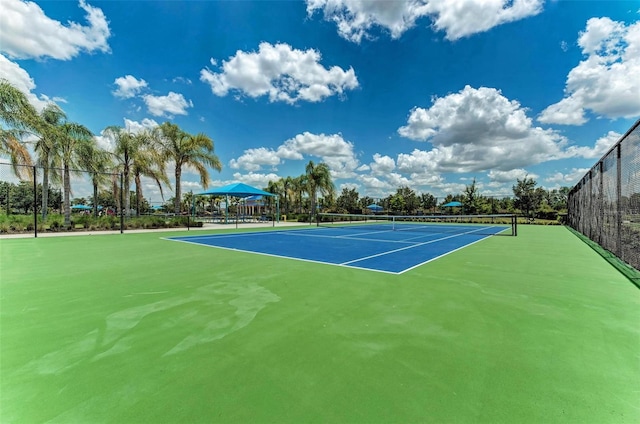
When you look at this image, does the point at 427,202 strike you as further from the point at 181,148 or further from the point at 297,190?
the point at 181,148

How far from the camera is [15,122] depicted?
13.3 m

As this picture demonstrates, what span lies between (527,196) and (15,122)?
4201 centimetres

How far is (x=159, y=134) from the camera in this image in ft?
69.5

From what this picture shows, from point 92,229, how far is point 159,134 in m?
8.47

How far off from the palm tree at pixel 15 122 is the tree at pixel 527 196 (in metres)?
40.9

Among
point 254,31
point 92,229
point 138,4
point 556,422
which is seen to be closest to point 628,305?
point 556,422

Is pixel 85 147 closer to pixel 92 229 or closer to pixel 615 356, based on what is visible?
pixel 92 229

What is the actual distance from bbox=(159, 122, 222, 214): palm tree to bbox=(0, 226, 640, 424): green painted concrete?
1768cm

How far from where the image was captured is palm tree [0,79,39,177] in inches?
499

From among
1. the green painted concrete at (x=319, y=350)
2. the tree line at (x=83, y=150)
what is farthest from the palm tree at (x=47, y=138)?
the green painted concrete at (x=319, y=350)

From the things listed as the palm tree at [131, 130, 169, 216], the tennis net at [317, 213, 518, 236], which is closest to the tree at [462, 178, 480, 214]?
the tennis net at [317, 213, 518, 236]

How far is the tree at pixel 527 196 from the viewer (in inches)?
1242

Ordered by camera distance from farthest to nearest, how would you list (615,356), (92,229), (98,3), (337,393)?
(92,229) < (98,3) < (615,356) < (337,393)

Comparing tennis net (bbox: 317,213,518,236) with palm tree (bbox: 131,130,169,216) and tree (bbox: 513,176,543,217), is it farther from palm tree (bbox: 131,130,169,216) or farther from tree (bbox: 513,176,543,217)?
palm tree (bbox: 131,130,169,216)
